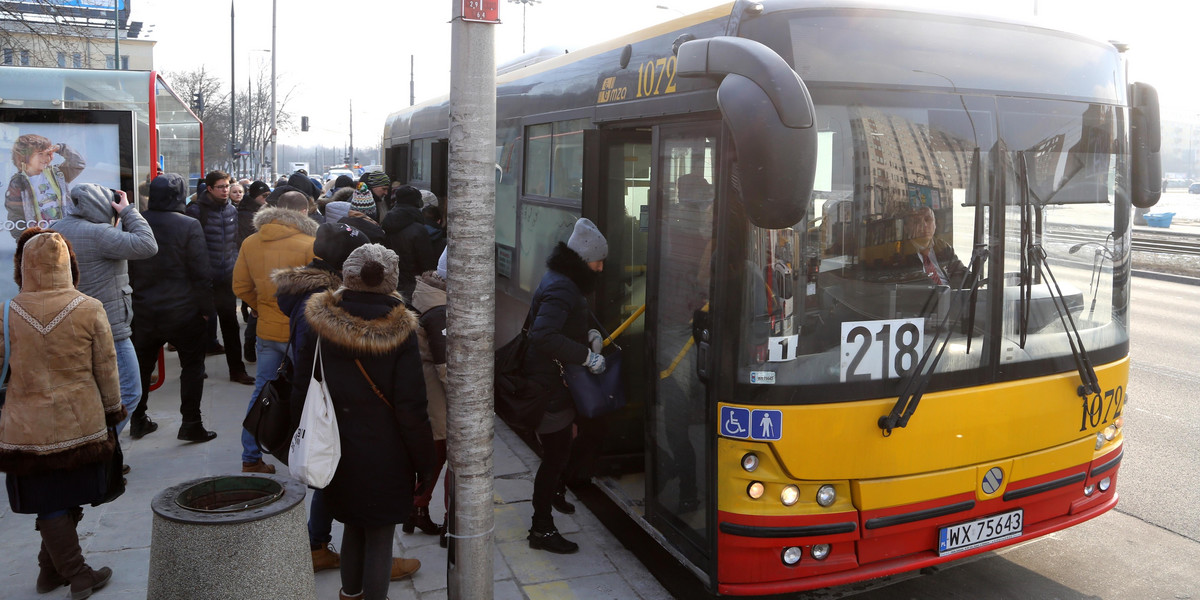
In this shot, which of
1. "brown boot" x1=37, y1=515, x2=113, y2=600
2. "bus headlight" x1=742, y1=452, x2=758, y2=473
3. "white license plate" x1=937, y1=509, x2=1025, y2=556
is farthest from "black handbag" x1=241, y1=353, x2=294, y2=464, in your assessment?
"white license plate" x1=937, y1=509, x2=1025, y2=556

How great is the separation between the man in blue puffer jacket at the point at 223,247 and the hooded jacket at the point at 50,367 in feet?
13.7

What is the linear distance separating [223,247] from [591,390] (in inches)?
200

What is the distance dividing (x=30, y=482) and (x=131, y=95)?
485 cm

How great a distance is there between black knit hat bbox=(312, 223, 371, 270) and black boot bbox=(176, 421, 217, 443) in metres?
2.80

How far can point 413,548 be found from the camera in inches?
207

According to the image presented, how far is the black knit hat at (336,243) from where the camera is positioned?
16.1ft

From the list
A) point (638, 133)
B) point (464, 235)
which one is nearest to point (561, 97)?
point (638, 133)

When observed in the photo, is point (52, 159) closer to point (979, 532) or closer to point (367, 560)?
point (367, 560)

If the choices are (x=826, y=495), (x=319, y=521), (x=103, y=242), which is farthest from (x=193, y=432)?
(x=826, y=495)

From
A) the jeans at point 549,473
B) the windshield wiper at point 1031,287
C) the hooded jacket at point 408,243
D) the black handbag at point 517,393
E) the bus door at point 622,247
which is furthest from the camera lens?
the hooded jacket at point 408,243

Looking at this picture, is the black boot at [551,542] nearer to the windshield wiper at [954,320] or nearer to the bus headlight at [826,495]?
the bus headlight at [826,495]

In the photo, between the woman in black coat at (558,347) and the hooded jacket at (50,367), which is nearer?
the hooded jacket at (50,367)

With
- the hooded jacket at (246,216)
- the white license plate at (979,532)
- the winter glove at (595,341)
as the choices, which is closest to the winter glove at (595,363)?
the winter glove at (595,341)

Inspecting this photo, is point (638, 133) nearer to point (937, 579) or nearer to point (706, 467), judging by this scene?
point (706, 467)
